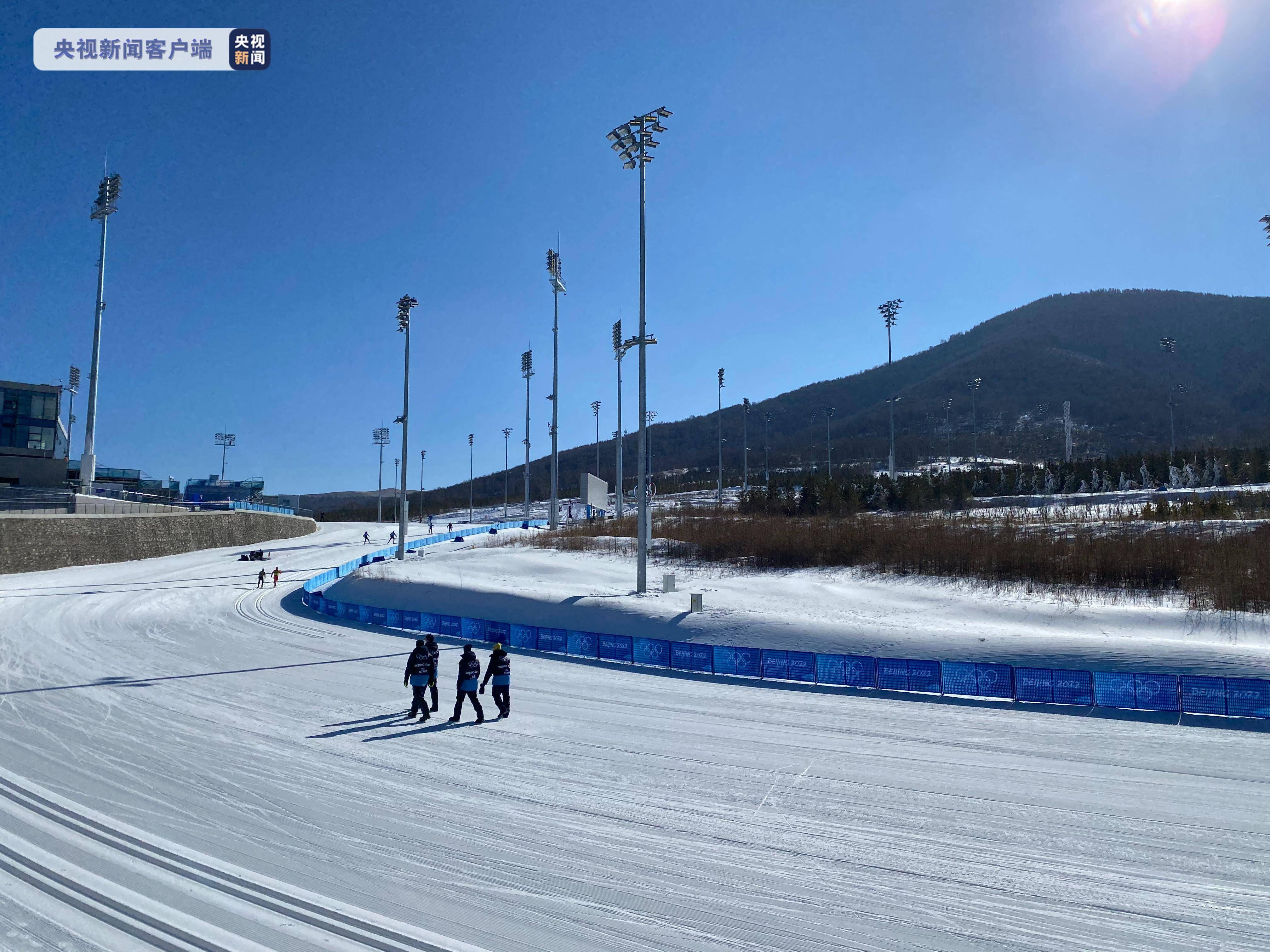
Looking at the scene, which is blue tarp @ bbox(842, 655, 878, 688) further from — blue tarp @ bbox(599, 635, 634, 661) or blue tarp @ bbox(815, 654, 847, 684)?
blue tarp @ bbox(599, 635, 634, 661)

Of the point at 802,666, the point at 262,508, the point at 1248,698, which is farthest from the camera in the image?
the point at 262,508

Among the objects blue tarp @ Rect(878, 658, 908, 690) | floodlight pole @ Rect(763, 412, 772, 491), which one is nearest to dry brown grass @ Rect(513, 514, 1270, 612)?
blue tarp @ Rect(878, 658, 908, 690)

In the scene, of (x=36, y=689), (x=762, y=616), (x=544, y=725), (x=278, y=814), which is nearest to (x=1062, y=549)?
(x=762, y=616)

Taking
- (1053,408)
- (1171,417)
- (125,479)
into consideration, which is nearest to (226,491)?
(125,479)

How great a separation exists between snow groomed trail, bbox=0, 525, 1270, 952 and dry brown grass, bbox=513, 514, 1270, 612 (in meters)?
15.6

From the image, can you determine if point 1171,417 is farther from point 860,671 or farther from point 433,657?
point 433,657

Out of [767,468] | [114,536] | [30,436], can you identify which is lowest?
[114,536]

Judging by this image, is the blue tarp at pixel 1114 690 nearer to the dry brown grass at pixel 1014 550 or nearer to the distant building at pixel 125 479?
the dry brown grass at pixel 1014 550

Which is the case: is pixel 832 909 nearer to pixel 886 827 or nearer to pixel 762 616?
pixel 886 827

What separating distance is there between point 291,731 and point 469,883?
7.23m

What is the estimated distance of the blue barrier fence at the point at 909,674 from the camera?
553 inches

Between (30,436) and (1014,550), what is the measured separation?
67524 millimetres

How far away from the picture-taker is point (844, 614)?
2388cm

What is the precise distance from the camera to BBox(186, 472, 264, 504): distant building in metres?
73.4
